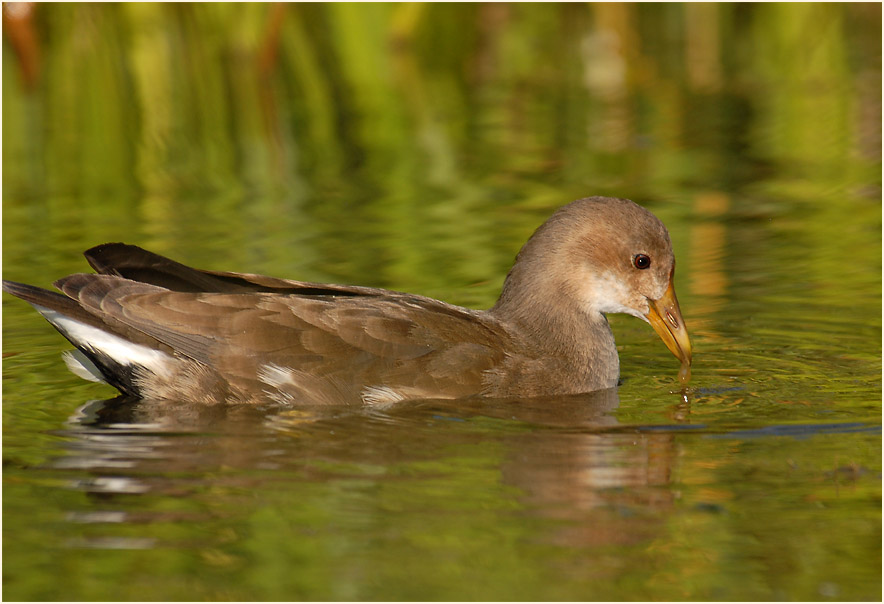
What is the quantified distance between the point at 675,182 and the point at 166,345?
6002 millimetres

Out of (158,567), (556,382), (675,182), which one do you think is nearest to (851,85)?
(675,182)

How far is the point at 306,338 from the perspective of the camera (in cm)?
636

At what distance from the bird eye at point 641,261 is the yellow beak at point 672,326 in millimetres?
168

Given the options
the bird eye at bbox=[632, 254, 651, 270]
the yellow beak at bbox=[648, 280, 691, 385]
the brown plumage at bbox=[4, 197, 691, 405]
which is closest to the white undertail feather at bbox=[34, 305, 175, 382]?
the brown plumage at bbox=[4, 197, 691, 405]

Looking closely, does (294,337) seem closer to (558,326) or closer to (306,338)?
(306,338)

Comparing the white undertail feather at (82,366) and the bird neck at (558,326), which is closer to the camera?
the white undertail feather at (82,366)

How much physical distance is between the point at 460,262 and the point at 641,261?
2.45 meters

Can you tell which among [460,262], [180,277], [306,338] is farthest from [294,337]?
[460,262]

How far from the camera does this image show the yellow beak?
22.4 feet

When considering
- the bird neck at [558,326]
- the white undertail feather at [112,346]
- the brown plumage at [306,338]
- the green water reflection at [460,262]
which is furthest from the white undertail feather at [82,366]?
the bird neck at [558,326]

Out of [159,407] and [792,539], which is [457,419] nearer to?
[159,407]

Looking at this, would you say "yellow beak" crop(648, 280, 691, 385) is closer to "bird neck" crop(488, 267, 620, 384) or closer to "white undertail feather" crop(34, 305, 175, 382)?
"bird neck" crop(488, 267, 620, 384)

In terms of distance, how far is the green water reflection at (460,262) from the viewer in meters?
4.60

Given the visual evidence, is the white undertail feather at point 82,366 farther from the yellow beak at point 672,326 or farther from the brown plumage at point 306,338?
the yellow beak at point 672,326
